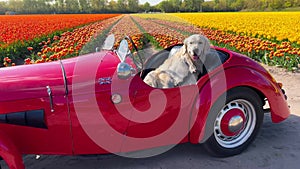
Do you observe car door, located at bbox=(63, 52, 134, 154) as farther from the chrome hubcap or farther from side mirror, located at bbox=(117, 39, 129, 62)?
the chrome hubcap

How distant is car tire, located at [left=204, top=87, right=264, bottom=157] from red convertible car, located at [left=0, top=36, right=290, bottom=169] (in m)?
0.01

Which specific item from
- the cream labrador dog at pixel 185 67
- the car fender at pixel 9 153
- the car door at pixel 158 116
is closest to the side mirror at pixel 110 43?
the cream labrador dog at pixel 185 67

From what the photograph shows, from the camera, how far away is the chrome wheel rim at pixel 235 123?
124 inches

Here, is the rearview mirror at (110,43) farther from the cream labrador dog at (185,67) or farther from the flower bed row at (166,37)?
the flower bed row at (166,37)

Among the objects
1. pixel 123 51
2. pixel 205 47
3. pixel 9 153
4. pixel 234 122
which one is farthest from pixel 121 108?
pixel 234 122

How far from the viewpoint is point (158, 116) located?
9.02 ft

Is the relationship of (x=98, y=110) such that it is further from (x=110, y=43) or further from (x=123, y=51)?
(x=110, y=43)

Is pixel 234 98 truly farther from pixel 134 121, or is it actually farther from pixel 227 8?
pixel 227 8

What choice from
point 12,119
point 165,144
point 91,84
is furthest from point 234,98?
point 12,119

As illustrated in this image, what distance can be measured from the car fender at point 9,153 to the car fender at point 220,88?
5.11 feet

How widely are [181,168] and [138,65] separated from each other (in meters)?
1.11

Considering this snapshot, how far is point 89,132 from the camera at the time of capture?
8.42 feet

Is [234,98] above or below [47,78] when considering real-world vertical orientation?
below

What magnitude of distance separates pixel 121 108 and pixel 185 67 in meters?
0.86
